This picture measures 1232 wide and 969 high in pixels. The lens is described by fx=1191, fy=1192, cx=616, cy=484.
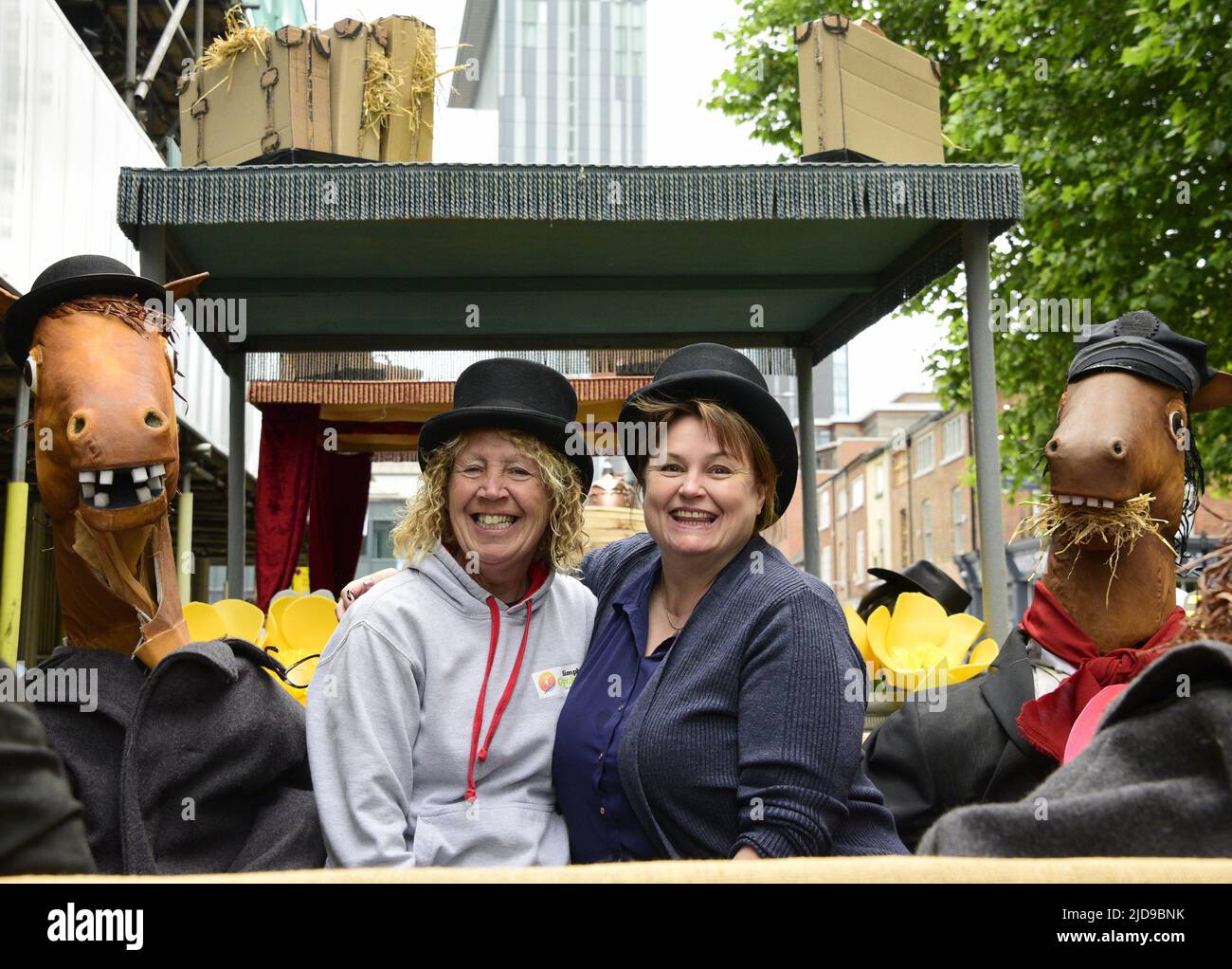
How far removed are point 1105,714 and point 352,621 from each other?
5.16 ft

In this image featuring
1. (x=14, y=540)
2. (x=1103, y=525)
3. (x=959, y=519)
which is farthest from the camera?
(x=959, y=519)

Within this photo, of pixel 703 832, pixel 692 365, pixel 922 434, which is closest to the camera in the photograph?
pixel 703 832

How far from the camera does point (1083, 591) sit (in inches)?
110

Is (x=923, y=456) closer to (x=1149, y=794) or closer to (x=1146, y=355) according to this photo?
(x=1146, y=355)

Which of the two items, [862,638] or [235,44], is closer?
[862,638]

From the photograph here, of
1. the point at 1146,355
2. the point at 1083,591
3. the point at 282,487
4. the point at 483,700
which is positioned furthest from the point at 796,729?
the point at 282,487

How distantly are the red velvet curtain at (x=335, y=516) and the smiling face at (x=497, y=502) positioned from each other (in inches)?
235

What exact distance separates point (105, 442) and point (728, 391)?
126cm

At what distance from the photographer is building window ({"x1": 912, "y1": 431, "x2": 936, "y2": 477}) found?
1631 inches

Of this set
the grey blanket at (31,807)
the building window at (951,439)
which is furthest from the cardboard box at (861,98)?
the building window at (951,439)
